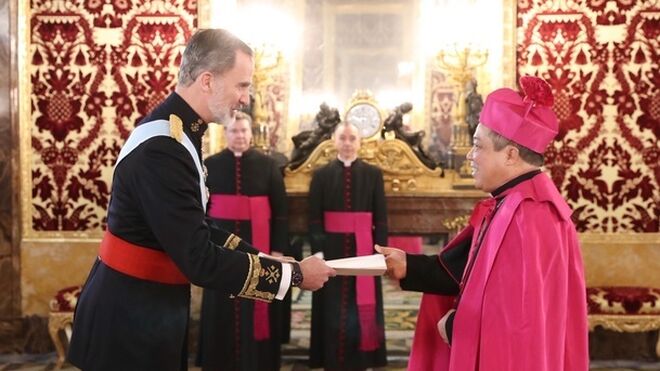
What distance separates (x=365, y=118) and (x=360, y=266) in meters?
2.98

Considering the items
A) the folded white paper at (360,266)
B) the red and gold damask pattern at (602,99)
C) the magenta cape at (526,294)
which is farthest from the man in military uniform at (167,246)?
the red and gold damask pattern at (602,99)

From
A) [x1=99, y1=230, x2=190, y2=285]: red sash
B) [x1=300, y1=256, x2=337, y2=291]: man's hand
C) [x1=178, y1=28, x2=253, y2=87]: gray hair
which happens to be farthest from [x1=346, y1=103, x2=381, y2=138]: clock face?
[x1=99, y1=230, x2=190, y2=285]: red sash

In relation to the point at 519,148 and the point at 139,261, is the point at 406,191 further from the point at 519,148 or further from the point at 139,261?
the point at 139,261

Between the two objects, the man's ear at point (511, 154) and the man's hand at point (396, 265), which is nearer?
the man's ear at point (511, 154)

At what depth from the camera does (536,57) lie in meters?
5.31

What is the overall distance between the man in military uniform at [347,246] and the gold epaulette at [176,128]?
2704mm

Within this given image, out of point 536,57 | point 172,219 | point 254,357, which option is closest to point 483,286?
point 172,219

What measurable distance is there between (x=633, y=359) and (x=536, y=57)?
2.25 m

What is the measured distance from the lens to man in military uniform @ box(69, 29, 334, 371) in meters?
2.18

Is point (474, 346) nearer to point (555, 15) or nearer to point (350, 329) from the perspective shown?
point (350, 329)

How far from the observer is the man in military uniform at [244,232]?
474 centimetres

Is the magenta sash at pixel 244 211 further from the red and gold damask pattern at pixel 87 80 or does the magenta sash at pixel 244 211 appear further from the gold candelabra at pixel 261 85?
the red and gold damask pattern at pixel 87 80

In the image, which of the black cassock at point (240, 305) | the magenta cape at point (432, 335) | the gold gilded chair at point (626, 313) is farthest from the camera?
the gold gilded chair at point (626, 313)

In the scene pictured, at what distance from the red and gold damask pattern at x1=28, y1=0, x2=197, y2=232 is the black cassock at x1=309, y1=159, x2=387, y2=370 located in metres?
1.41
